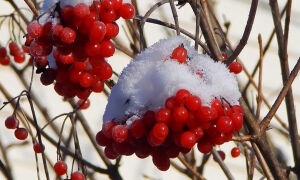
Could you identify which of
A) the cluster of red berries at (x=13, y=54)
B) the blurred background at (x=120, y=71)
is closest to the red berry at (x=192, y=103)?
the cluster of red berries at (x=13, y=54)

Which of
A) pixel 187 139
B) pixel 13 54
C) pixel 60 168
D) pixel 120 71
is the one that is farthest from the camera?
pixel 120 71

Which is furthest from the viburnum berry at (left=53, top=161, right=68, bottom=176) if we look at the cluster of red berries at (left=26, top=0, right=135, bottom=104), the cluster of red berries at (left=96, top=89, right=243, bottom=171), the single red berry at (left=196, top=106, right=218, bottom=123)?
the single red berry at (left=196, top=106, right=218, bottom=123)

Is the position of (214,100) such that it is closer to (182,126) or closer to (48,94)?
(182,126)

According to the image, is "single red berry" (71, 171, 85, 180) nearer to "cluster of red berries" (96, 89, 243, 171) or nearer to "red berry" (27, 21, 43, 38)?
"cluster of red berries" (96, 89, 243, 171)

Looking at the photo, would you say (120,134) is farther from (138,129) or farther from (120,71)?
(120,71)

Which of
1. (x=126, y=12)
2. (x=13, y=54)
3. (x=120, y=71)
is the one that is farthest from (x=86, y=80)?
(x=120, y=71)

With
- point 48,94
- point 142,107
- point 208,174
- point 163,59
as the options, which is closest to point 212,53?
point 163,59
